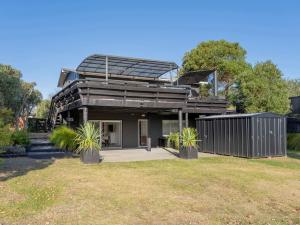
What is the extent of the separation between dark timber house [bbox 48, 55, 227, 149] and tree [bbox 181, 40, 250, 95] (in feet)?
32.7

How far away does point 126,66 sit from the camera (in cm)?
1939

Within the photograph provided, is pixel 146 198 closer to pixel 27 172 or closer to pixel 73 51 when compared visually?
pixel 27 172

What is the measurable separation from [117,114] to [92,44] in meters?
5.92

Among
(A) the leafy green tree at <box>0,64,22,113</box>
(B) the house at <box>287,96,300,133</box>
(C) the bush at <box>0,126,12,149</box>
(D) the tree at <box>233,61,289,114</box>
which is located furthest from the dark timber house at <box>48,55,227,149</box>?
(B) the house at <box>287,96,300,133</box>

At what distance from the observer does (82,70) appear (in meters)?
20.2

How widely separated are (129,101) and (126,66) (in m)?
5.06

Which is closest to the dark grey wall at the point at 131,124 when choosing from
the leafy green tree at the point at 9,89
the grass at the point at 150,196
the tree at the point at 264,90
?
the tree at the point at 264,90

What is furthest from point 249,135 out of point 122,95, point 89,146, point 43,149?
point 43,149

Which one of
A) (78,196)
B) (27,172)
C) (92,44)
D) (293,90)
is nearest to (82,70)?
(92,44)

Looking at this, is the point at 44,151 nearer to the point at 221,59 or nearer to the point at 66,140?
the point at 66,140

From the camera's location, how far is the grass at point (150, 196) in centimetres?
563

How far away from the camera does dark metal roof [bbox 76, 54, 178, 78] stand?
1739cm

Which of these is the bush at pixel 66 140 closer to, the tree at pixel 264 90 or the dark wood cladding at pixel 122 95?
the dark wood cladding at pixel 122 95

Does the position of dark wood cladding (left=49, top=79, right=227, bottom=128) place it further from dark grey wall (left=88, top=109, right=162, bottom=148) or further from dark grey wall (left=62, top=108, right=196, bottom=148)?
dark grey wall (left=88, top=109, right=162, bottom=148)
